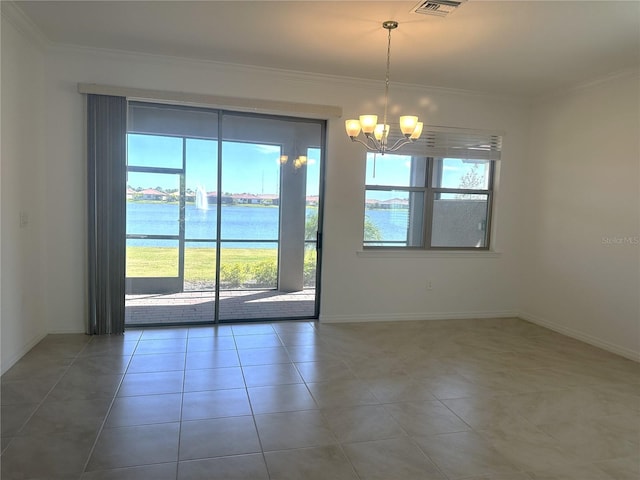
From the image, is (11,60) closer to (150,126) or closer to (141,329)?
(150,126)

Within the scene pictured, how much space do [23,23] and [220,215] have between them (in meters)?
2.29

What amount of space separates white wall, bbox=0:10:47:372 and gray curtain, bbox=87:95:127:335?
420 millimetres

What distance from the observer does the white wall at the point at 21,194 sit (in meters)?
3.21

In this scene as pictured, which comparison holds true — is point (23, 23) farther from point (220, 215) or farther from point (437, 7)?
point (437, 7)

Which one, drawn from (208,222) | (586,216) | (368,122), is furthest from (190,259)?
(586,216)

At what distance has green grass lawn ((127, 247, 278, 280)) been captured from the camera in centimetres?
439

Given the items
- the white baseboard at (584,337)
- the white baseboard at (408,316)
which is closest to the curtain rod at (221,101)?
the white baseboard at (408,316)

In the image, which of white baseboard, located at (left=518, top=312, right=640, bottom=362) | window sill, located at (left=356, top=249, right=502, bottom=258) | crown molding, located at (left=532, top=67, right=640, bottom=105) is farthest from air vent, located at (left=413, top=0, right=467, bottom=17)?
white baseboard, located at (left=518, top=312, right=640, bottom=362)

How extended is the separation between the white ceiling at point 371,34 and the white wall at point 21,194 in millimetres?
385

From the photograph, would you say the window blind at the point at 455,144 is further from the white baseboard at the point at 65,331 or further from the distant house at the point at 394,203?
the white baseboard at the point at 65,331

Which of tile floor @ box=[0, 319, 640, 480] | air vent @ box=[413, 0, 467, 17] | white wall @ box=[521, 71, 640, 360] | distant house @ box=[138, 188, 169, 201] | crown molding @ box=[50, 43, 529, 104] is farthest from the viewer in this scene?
distant house @ box=[138, 188, 169, 201]

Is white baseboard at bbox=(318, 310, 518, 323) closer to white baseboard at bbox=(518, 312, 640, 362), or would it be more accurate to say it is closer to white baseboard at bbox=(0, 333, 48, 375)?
white baseboard at bbox=(518, 312, 640, 362)

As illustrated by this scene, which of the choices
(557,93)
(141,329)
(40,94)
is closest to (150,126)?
(40,94)

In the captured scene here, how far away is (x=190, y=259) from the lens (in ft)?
14.9
